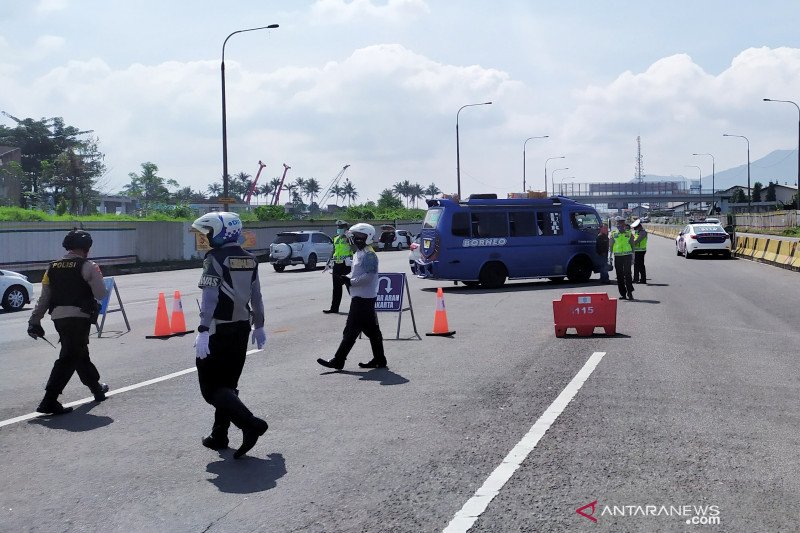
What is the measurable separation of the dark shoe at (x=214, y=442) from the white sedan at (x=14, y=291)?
16.0 meters

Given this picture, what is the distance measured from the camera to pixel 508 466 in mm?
6078

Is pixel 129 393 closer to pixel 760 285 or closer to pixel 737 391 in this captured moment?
pixel 737 391

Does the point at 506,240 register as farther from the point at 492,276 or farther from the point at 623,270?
the point at 623,270

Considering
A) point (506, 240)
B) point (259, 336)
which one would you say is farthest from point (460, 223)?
point (259, 336)

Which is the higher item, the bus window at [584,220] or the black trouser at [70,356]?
the bus window at [584,220]

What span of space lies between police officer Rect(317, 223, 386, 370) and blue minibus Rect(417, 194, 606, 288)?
12712 mm

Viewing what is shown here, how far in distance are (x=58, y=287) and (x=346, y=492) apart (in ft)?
14.1

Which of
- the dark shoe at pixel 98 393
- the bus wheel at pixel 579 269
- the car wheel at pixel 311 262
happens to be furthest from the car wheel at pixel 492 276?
the dark shoe at pixel 98 393

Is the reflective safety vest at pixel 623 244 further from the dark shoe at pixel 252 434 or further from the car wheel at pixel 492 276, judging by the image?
the dark shoe at pixel 252 434

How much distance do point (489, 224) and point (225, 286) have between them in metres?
17.5

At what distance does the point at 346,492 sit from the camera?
557 centimetres

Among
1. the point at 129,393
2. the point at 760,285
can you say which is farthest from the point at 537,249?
the point at 129,393

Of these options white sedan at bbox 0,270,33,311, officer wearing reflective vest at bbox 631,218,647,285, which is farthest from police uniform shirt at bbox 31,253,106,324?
officer wearing reflective vest at bbox 631,218,647,285

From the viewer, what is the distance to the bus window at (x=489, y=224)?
77.5 feet
